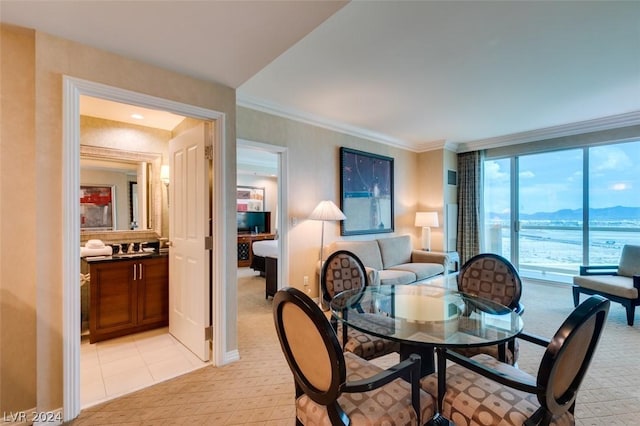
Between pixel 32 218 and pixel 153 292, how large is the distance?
1657 mm

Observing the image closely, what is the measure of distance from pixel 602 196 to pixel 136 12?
640cm

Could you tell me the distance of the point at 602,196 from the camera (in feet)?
15.3

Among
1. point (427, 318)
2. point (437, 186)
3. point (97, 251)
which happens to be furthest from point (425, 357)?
point (437, 186)

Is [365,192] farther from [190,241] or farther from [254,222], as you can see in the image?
[254,222]

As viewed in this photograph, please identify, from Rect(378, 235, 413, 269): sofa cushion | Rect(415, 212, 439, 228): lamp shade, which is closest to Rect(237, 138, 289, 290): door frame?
Rect(378, 235, 413, 269): sofa cushion

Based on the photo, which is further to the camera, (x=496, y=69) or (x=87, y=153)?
(x=87, y=153)

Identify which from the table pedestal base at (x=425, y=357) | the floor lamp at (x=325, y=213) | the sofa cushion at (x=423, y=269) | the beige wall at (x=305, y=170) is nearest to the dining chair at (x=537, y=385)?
the table pedestal base at (x=425, y=357)

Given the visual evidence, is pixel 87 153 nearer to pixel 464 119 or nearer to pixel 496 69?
pixel 496 69

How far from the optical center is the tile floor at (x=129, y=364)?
2143 mm

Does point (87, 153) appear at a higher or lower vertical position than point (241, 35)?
lower

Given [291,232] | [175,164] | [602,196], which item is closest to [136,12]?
[175,164]

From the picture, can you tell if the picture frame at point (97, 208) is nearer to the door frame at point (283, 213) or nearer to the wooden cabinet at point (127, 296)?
the wooden cabinet at point (127, 296)

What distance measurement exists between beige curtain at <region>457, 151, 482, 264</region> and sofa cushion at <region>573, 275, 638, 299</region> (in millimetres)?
2011

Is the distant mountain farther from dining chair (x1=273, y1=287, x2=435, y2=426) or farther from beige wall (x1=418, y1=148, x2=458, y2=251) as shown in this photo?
dining chair (x1=273, y1=287, x2=435, y2=426)
